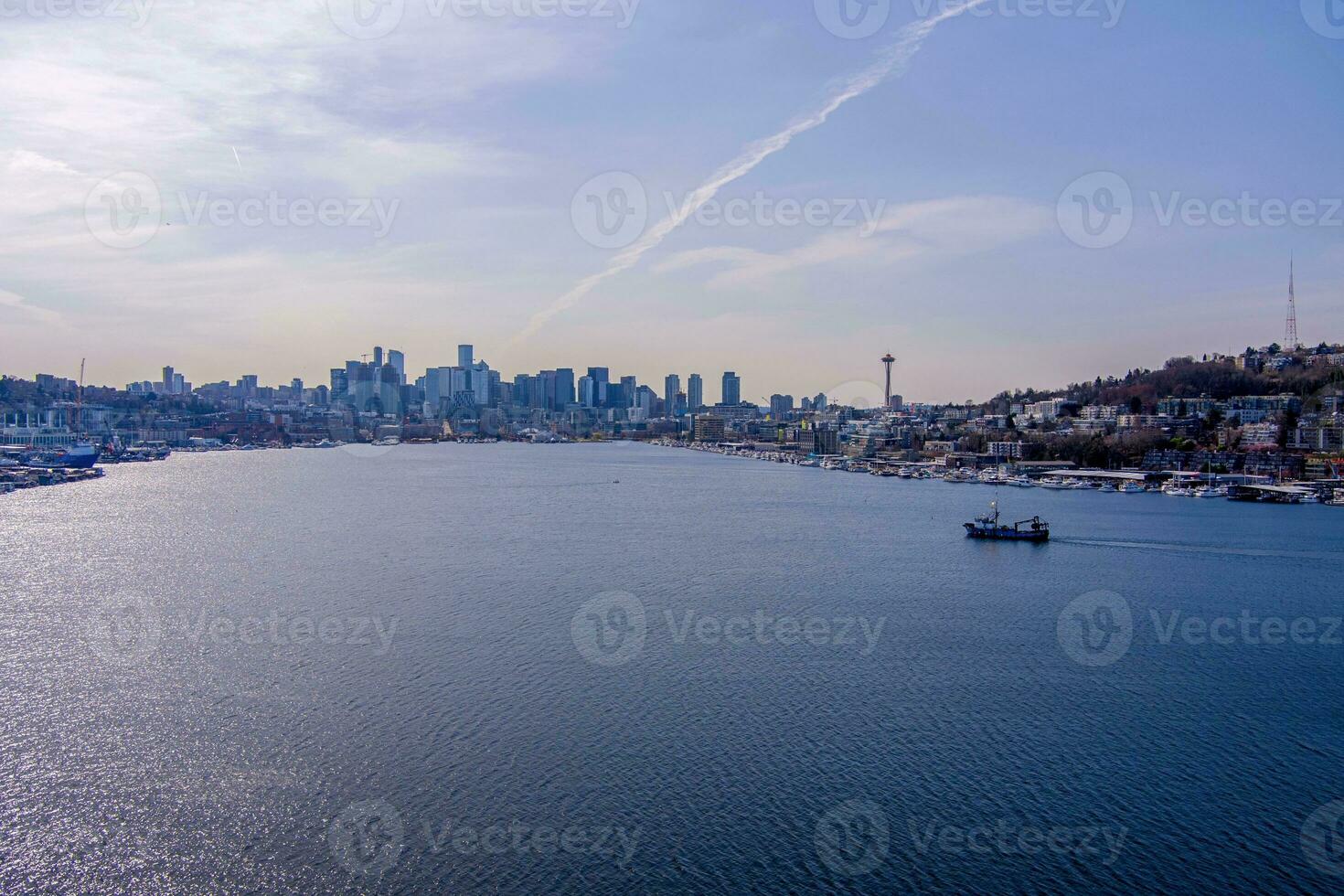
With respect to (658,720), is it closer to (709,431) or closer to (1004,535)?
(1004,535)

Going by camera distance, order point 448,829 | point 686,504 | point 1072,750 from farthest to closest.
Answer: point 686,504, point 1072,750, point 448,829

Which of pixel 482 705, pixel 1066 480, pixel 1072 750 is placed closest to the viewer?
pixel 1072 750

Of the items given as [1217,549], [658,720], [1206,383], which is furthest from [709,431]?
[658,720]

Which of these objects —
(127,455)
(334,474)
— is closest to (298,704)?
(334,474)

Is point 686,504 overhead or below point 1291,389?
below

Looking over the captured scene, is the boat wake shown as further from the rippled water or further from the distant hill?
the distant hill

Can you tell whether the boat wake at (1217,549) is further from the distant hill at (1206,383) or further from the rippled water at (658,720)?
the distant hill at (1206,383)

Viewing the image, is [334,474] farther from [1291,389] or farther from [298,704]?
[1291,389]
